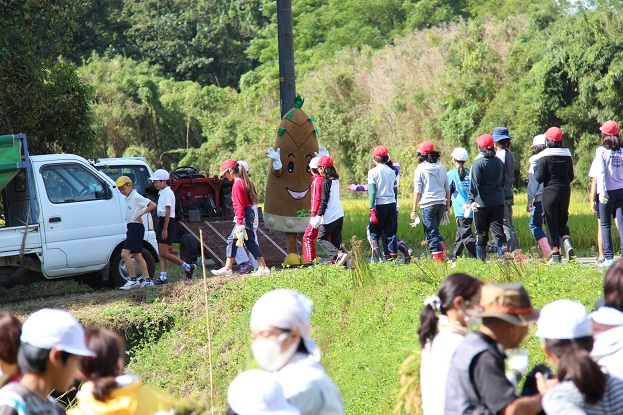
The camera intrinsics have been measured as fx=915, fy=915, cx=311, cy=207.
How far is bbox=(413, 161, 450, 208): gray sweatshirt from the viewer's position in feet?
39.8

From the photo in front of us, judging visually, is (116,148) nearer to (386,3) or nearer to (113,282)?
(386,3)

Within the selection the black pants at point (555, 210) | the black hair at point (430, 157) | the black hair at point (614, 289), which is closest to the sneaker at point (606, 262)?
the black pants at point (555, 210)

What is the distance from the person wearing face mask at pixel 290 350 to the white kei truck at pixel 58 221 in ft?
29.2

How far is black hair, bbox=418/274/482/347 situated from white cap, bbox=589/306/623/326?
58cm

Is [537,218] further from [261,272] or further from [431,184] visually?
[261,272]

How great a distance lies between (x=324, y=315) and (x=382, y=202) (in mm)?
2260

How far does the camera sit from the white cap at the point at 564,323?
3.78 m

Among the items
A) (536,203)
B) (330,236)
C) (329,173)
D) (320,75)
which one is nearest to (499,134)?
(536,203)

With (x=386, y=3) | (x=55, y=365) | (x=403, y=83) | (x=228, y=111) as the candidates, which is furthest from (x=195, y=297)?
(x=386, y=3)

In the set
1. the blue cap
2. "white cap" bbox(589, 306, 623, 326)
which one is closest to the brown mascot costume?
the blue cap

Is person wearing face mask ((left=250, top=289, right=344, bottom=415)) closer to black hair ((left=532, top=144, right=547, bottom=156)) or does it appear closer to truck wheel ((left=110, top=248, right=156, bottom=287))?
black hair ((left=532, top=144, right=547, bottom=156))

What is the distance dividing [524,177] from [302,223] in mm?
15525

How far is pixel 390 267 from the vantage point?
1097cm

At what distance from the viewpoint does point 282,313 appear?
3.78 m
